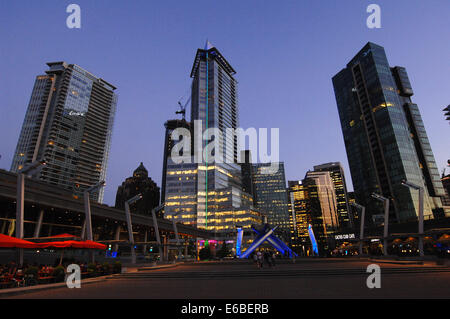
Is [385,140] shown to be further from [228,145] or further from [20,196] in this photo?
[20,196]

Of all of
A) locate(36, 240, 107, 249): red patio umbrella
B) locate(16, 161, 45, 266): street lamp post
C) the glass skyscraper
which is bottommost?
locate(36, 240, 107, 249): red patio umbrella

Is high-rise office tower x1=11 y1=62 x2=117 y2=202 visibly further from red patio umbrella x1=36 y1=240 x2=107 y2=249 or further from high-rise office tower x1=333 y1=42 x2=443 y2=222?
red patio umbrella x1=36 y1=240 x2=107 y2=249

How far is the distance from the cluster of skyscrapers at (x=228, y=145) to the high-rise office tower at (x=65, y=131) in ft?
2.10

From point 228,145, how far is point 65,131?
343ft

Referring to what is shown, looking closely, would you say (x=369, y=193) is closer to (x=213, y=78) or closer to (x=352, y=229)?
(x=352, y=229)

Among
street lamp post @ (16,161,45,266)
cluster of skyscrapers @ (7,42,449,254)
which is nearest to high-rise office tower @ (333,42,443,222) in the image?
cluster of skyscrapers @ (7,42,449,254)

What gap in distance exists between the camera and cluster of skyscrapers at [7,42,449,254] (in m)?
93.2

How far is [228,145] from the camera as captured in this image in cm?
16012

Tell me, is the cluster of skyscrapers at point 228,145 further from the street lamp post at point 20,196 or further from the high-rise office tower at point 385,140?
the street lamp post at point 20,196

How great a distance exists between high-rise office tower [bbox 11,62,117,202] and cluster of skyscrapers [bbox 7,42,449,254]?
2.10ft

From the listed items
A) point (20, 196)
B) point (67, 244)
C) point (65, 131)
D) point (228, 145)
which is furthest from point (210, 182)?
point (67, 244)

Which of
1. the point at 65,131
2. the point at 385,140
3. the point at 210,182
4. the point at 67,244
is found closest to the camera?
the point at 67,244
